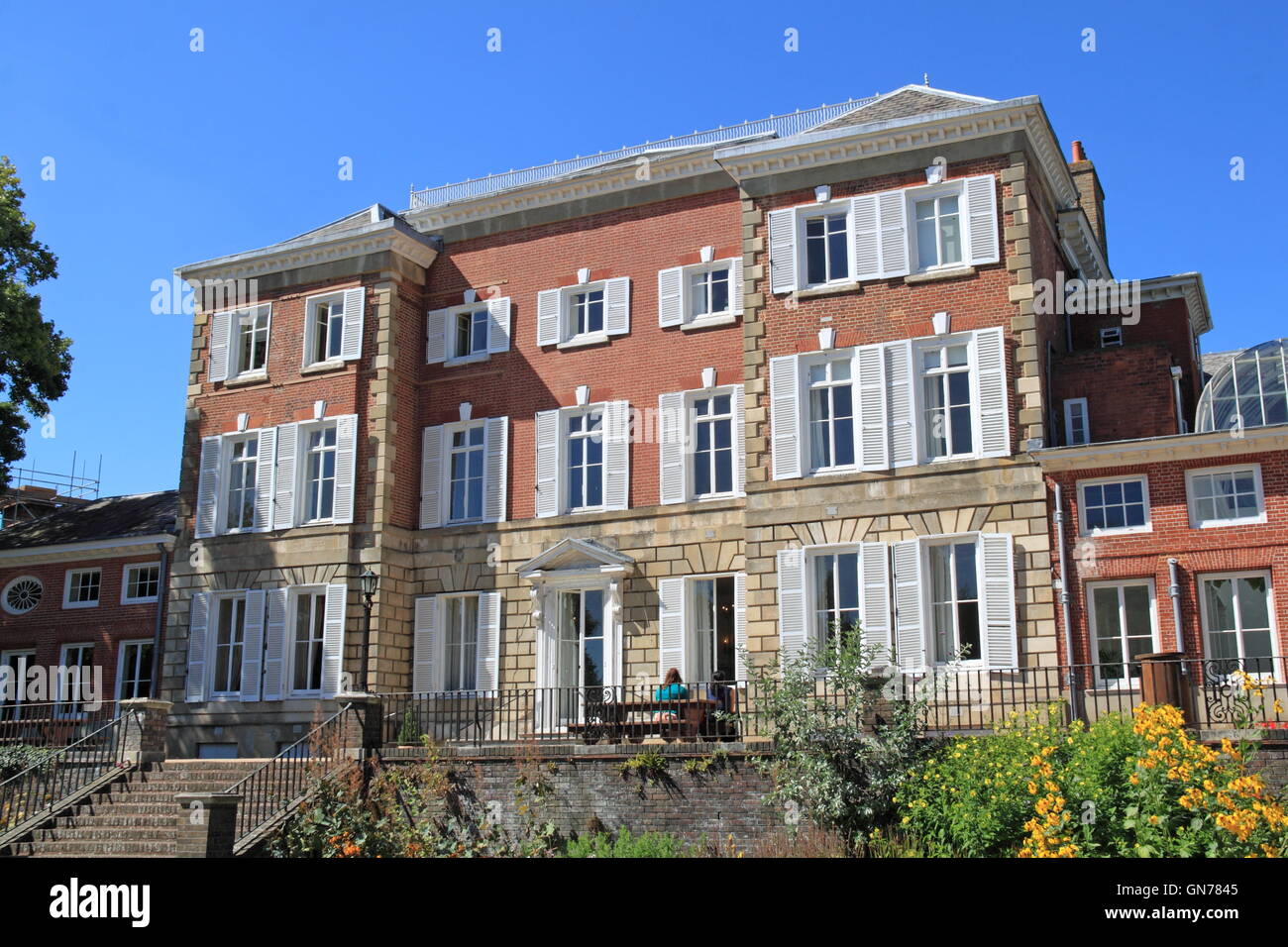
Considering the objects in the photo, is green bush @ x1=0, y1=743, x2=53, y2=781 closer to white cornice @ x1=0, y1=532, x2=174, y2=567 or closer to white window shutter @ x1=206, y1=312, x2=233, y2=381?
white cornice @ x1=0, y1=532, x2=174, y2=567

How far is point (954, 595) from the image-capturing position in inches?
822

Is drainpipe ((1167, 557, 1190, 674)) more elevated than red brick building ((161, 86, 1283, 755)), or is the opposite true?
red brick building ((161, 86, 1283, 755))

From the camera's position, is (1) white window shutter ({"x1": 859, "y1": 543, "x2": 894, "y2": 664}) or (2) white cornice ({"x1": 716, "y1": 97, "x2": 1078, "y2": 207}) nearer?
(1) white window shutter ({"x1": 859, "y1": 543, "x2": 894, "y2": 664})

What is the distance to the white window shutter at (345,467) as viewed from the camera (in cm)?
2631

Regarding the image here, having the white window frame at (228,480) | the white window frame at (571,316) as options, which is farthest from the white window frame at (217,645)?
the white window frame at (571,316)

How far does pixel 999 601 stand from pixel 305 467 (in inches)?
598

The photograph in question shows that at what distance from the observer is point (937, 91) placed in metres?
24.3

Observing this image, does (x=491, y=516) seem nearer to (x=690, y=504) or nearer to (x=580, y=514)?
(x=580, y=514)

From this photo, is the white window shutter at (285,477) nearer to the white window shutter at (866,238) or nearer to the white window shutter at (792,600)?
the white window shutter at (792,600)

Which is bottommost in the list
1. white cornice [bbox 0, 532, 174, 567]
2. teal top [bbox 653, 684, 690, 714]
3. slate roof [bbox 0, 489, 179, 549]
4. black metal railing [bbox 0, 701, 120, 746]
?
black metal railing [bbox 0, 701, 120, 746]

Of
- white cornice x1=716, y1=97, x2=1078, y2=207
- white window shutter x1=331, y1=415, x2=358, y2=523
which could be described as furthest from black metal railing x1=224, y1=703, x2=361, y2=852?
white cornice x1=716, y1=97, x2=1078, y2=207

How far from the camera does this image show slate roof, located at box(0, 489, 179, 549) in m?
30.7

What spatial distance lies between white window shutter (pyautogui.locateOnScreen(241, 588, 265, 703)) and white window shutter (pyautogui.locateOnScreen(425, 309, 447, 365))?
6298 mm

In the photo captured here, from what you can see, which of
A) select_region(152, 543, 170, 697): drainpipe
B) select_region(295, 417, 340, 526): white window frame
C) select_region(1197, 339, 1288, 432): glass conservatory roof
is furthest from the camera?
select_region(152, 543, 170, 697): drainpipe
